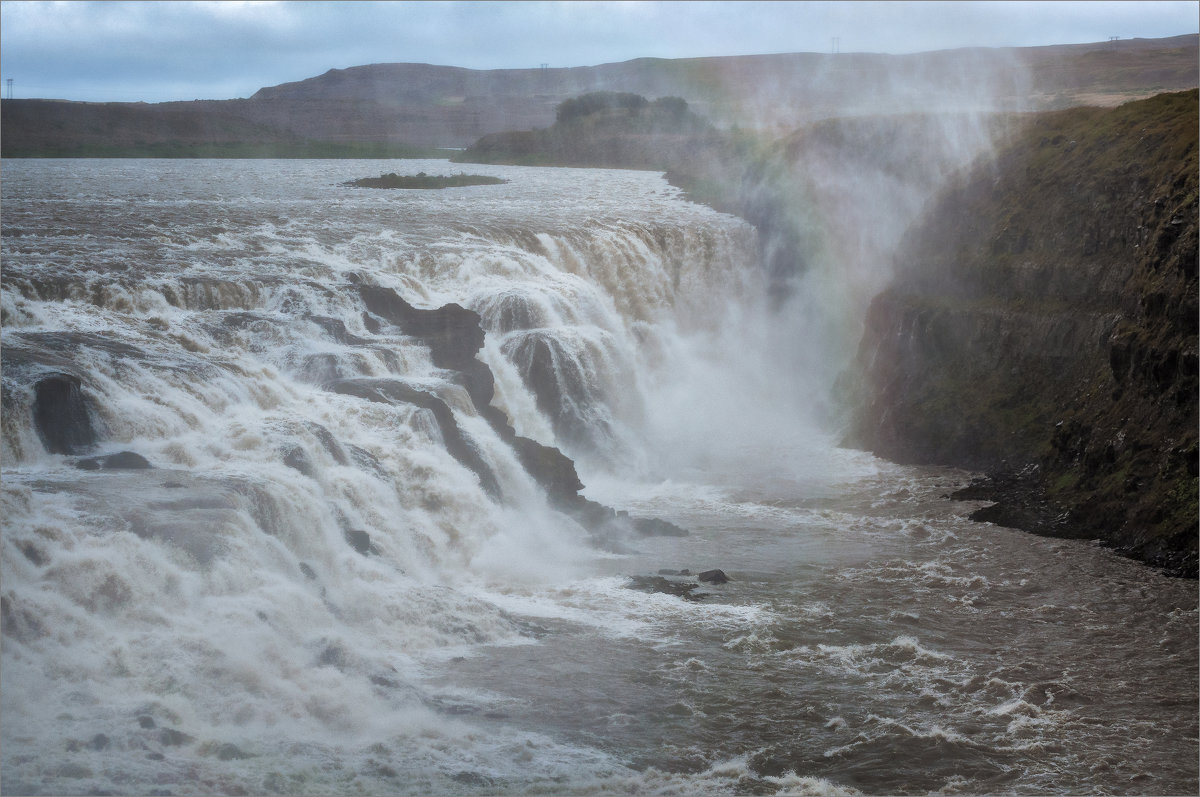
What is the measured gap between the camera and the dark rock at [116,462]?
57.9 ft

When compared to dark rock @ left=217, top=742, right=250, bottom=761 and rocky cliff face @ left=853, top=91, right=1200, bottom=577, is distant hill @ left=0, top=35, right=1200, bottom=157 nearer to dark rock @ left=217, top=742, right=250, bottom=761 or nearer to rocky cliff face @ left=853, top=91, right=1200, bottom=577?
rocky cliff face @ left=853, top=91, right=1200, bottom=577

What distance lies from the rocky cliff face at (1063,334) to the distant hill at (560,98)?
11434 millimetres

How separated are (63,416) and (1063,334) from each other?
1975 centimetres

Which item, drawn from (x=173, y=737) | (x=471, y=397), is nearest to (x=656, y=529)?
(x=471, y=397)

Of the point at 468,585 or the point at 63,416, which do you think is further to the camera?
the point at 468,585

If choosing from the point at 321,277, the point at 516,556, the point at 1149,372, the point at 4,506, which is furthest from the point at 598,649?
the point at 321,277

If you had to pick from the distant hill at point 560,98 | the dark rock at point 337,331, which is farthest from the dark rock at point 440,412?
the distant hill at point 560,98

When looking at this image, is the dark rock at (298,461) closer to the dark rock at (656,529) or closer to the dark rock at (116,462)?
the dark rock at (116,462)

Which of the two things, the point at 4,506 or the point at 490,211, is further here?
the point at 490,211

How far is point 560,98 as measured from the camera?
89.0 metres

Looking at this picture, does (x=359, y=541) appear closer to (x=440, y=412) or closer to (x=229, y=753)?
(x=440, y=412)

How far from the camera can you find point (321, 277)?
93.9ft

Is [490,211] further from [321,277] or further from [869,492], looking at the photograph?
[869,492]

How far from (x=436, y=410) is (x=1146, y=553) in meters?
12.7
